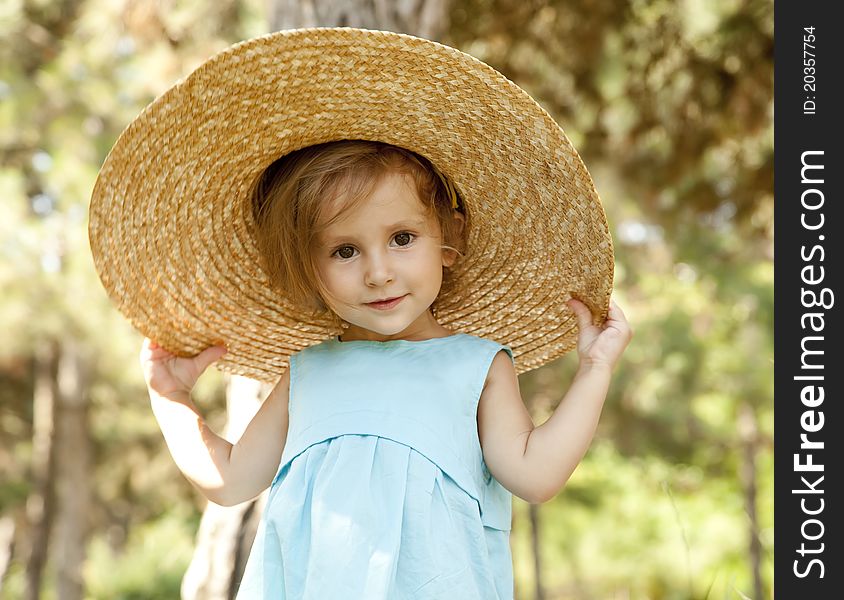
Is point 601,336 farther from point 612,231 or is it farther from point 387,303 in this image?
point 612,231

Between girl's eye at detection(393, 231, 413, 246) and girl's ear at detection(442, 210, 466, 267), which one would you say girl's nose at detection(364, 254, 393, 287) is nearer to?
girl's eye at detection(393, 231, 413, 246)

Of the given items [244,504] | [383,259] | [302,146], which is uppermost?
[302,146]

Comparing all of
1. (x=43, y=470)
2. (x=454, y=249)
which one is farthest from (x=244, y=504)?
(x=43, y=470)

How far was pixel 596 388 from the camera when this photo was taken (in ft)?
5.34

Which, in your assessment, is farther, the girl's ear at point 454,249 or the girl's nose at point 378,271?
the girl's ear at point 454,249

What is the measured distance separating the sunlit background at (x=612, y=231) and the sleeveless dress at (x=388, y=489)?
69cm

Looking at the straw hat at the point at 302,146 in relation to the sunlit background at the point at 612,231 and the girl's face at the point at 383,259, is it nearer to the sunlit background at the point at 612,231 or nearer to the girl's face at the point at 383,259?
the girl's face at the point at 383,259

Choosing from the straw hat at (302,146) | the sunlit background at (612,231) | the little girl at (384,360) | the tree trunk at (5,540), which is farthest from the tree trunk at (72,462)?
the little girl at (384,360)

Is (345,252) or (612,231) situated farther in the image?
(612,231)

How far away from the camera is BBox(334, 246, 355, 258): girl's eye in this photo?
65.0 inches

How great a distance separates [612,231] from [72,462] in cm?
589

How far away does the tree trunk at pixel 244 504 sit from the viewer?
242cm

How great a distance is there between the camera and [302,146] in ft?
5.59

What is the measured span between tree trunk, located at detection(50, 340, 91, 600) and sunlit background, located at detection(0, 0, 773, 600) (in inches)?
0.9
